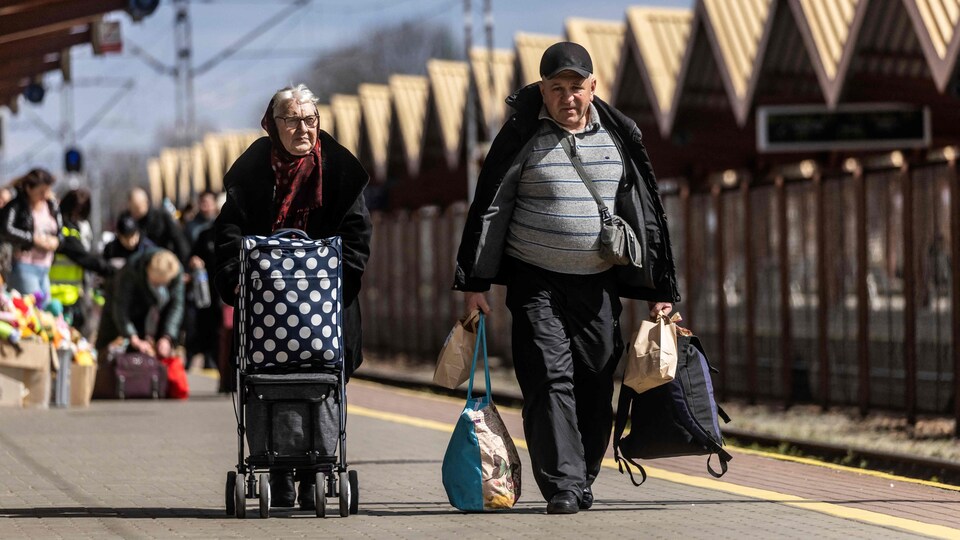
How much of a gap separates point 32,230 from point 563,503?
9.10m

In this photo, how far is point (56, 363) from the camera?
617 inches

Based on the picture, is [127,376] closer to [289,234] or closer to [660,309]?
[289,234]

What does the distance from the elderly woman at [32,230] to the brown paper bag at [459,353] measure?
842 cm

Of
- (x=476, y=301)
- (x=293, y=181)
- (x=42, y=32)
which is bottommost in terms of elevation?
(x=476, y=301)

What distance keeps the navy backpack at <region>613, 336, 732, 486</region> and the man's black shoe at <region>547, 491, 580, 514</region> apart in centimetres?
27

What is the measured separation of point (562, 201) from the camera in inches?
327

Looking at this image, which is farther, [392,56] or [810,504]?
[392,56]

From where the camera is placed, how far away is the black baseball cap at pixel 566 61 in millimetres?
8172

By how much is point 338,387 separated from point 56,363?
8.04m

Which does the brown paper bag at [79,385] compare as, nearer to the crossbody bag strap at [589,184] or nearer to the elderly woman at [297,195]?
the elderly woman at [297,195]

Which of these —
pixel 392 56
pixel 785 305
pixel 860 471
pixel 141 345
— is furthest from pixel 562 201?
pixel 392 56

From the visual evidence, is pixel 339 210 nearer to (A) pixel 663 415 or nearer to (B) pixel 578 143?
(B) pixel 578 143

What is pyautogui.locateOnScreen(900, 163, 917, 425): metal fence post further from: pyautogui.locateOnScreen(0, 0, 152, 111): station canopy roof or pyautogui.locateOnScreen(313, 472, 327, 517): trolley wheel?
pyautogui.locateOnScreen(0, 0, 152, 111): station canopy roof

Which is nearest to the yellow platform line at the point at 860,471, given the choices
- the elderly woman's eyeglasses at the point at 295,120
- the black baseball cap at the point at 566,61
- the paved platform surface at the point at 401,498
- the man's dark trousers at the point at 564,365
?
the paved platform surface at the point at 401,498
